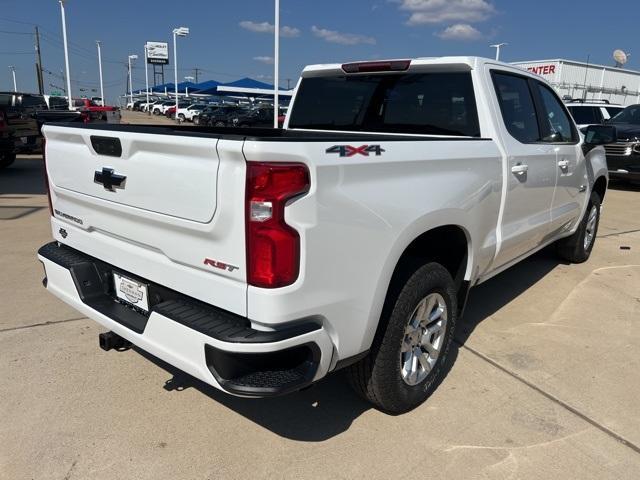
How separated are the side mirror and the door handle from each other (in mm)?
1707

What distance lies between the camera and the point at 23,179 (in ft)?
37.1

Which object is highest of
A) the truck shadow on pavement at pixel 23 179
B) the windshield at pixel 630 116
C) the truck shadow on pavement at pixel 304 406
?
the windshield at pixel 630 116

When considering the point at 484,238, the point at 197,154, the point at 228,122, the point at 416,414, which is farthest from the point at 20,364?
the point at 228,122

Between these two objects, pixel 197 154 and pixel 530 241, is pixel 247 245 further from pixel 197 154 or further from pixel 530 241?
pixel 530 241

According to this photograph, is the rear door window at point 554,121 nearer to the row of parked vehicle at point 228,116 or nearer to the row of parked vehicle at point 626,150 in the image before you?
the row of parked vehicle at point 626,150

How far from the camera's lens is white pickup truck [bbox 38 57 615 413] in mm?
2018

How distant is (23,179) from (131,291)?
33.7 feet

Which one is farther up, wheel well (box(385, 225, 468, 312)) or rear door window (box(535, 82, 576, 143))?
rear door window (box(535, 82, 576, 143))

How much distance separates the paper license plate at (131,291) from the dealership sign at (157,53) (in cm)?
7230

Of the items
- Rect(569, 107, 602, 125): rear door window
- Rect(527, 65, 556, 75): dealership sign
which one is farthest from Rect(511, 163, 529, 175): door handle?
Rect(527, 65, 556, 75): dealership sign

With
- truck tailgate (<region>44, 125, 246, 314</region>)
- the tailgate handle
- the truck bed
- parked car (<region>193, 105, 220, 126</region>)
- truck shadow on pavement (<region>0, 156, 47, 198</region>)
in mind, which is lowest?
truck shadow on pavement (<region>0, 156, 47, 198</region>)

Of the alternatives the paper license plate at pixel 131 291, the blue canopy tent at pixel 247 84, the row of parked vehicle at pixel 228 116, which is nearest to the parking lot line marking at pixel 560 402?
the paper license plate at pixel 131 291

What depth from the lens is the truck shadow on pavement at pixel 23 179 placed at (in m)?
9.83

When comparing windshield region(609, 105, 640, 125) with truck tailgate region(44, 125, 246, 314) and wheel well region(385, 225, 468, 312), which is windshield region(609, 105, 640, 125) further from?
truck tailgate region(44, 125, 246, 314)
